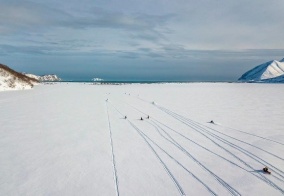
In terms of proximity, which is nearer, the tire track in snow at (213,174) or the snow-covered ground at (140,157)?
the tire track in snow at (213,174)

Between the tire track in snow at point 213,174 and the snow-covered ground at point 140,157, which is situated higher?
the tire track in snow at point 213,174

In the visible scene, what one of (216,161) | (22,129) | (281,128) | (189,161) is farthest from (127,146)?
(281,128)

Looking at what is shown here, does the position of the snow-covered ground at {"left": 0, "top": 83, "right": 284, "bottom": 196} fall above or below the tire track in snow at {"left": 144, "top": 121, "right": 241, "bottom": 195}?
below

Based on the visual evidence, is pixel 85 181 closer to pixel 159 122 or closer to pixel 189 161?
pixel 189 161

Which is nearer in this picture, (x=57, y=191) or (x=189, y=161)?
(x=57, y=191)

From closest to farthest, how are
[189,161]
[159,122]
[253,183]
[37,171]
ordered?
[253,183], [37,171], [189,161], [159,122]

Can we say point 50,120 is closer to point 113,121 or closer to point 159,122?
point 113,121

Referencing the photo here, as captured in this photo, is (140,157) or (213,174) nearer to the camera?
(213,174)

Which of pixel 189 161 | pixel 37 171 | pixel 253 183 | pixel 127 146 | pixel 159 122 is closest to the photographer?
pixel 253 183

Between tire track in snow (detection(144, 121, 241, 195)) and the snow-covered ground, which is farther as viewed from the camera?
the snow-covered ground

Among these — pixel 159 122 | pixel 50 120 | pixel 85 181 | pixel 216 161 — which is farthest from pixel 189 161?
pixel 50 120
